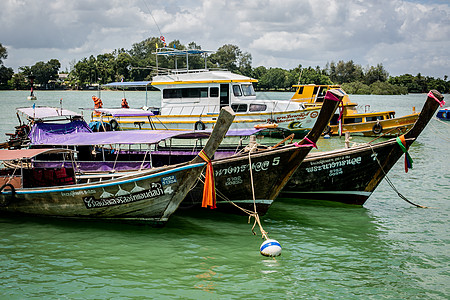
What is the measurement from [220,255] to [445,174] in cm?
1249

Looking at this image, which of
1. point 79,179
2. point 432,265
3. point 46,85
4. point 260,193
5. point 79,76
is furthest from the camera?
point 46,85

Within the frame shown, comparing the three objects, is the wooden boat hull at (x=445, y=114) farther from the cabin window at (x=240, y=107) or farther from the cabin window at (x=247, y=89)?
the cabin window at (x=240, y=107)

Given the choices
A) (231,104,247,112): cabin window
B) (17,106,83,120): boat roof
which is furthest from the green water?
(231,104,247,112): cabin window

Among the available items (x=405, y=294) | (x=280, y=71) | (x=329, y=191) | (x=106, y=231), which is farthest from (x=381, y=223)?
(x=280, y=71)

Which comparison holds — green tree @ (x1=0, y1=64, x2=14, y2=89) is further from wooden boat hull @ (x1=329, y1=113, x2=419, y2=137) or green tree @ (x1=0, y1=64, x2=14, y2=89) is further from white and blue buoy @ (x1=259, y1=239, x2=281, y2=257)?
white and blue buoy @ (x1=259, y1=239, x2=281, y2=257)

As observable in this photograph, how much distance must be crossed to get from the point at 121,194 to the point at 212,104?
14.6 meters

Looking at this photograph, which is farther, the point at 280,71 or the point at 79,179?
the point at 280,71

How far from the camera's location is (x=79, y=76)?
115188 mm

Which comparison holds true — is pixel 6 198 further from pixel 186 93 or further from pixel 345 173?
pixel 186 93

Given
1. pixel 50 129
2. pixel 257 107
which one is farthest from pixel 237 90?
pixel 50 129

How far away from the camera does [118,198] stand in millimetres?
10359

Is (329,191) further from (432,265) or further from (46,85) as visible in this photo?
(46,85)

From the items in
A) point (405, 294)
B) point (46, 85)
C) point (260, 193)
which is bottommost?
point (405, 294)

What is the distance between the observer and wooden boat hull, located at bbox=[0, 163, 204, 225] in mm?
9984
